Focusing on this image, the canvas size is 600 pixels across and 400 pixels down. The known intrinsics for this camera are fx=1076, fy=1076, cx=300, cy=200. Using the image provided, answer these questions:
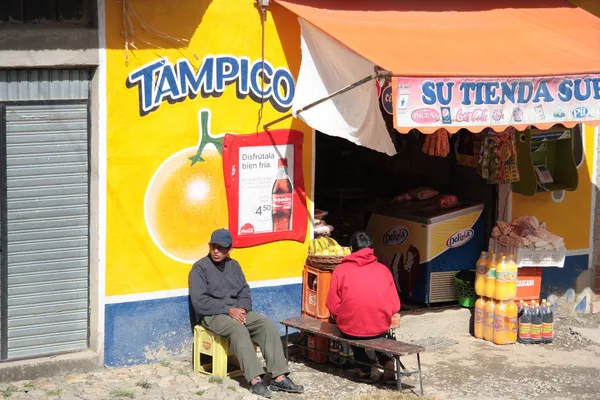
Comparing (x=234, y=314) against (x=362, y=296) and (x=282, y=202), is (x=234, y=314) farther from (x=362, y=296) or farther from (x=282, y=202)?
(x=282, y=202)

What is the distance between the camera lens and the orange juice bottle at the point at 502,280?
1030 cm

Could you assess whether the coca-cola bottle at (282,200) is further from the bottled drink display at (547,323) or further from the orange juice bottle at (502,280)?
the bottled drink display at (547,323)

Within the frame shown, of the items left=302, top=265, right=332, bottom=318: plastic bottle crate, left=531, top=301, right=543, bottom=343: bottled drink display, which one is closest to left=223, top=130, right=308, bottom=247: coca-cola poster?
left=302, top=265, right=332, bottom=318: plastic bottle crate

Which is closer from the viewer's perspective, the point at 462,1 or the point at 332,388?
the point at 332,388

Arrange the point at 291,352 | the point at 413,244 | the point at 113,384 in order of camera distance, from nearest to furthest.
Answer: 1. the point at 113,384
2. the point at 291,352
3. the point at 413,244

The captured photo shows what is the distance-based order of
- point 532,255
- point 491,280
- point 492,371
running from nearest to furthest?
point 492,371
point 491,280
point 532,255

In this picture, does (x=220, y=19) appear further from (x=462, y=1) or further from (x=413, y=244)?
(x=413, y=244)

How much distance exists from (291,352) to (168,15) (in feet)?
10.8

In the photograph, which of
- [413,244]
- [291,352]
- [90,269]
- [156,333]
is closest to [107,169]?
[90,269]

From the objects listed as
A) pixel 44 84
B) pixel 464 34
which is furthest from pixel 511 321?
pixel 44 84

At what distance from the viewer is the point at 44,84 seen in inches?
343

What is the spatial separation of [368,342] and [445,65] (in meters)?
2.38

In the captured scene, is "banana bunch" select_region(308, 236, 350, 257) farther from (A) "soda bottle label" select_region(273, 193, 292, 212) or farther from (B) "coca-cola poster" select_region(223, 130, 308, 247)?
(A) "soda bottle label" select_region(273, 193, 292, 212)

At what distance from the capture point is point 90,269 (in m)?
9.04
